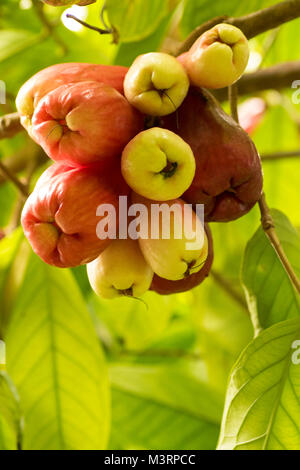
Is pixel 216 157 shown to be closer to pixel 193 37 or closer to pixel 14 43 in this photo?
pixel 193 37

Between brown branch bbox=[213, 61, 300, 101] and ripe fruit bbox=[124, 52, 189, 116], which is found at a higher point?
brown branch bbox=[213, 61, 300, 101]

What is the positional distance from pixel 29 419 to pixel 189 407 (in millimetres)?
318

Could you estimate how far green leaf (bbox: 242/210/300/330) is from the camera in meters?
0.67

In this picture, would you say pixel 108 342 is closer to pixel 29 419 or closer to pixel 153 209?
pixel 29 419

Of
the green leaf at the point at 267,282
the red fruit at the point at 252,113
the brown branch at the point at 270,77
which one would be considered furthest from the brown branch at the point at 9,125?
the red fruit at the point at 252,113

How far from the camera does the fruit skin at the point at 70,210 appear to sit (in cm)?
53

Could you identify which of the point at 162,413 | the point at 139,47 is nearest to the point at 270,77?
the point at 139,47

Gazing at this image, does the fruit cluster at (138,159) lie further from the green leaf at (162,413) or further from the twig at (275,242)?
the green leaf at (162,413)

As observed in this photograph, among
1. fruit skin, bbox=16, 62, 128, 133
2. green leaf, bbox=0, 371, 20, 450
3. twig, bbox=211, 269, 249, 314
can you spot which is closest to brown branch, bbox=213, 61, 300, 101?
twig, bbox=211, 269, 249, 314

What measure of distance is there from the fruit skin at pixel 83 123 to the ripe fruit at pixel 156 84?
0.01 m

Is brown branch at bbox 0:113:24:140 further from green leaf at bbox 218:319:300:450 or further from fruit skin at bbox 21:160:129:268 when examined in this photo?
green leaf at bbox 218:319:300:450

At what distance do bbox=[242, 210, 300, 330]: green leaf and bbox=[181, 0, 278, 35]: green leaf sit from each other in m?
0.27

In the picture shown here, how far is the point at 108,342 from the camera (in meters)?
1.34
